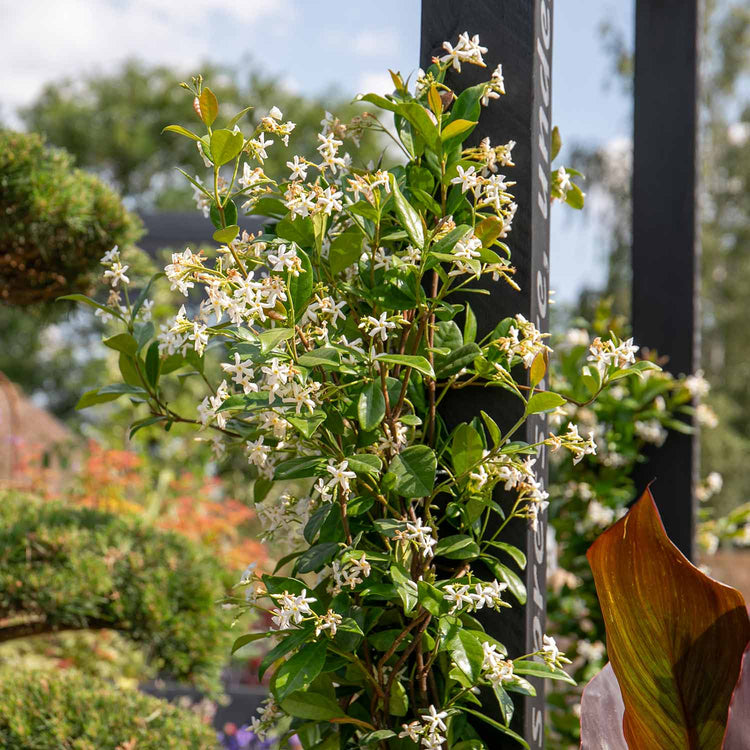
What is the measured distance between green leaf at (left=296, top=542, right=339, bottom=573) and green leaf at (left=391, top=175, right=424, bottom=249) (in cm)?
35

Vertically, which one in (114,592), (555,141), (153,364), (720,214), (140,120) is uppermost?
(140,120)

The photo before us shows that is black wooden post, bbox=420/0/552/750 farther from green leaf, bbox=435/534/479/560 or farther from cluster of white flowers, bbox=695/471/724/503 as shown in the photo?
cluster of white flowers, bbox=695/471/724/503

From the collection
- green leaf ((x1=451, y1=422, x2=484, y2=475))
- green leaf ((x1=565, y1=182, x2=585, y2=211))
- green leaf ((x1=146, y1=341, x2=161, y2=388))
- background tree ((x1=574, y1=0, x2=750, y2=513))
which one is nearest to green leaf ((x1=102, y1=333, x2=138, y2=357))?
green leaf ((x1=146, y1=341, x2=161, y2=388))

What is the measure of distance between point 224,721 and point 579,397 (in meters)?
2.12

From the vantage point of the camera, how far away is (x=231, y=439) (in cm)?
111

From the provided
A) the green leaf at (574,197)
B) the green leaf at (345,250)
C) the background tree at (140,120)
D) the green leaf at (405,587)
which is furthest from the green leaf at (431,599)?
the background tree at (140,120)

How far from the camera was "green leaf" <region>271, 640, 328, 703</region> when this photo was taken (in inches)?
31.9

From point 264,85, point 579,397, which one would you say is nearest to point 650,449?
point 579,397

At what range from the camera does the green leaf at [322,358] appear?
780 millimetres

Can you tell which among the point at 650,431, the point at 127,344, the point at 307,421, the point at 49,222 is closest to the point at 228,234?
the point at 307,421

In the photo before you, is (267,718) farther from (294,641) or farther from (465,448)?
(465,448)

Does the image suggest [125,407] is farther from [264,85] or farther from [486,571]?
[264,85]

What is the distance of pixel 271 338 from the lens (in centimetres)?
74

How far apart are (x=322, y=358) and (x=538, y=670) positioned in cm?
45
